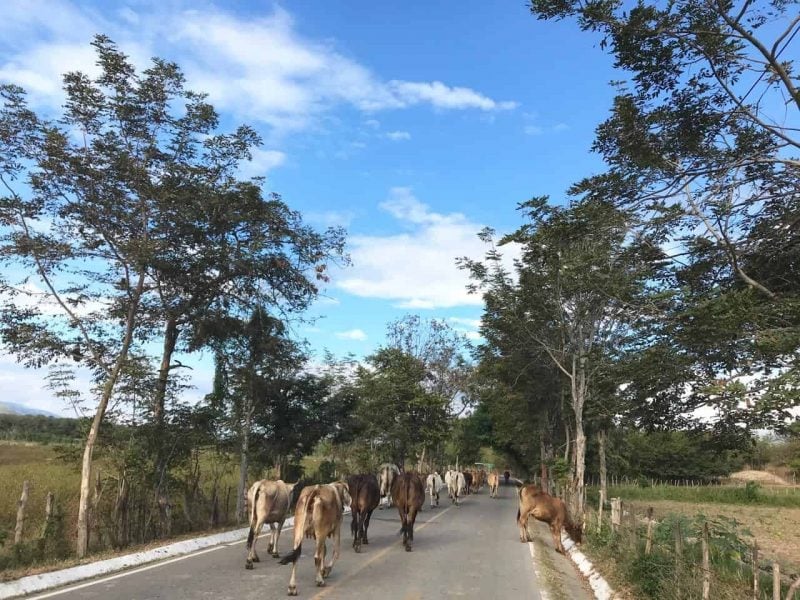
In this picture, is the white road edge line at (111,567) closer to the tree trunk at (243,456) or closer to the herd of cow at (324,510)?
the herd of cow at (324,510)

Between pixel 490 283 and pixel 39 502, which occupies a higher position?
pixel 490 283

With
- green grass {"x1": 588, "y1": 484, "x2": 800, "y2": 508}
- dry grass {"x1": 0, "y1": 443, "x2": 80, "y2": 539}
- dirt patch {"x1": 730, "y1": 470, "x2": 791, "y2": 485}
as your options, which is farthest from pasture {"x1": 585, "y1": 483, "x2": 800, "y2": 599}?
dirt patch {"x1": 730, "y1": 470, "x2": 791, "y2": 485}

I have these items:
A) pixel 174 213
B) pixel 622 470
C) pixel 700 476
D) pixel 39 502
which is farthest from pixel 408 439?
pixel 700 476

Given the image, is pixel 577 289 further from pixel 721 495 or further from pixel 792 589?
pixel 721 495

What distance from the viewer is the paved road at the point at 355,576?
318 inches

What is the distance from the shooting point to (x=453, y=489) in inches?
1233

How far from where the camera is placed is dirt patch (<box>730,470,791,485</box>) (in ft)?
221

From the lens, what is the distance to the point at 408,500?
43.5 ft

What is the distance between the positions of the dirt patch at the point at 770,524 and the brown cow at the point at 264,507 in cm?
1052

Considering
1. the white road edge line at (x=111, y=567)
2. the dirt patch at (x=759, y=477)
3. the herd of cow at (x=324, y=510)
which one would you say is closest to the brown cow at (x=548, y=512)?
the herd of cow at (x=324, y=510)

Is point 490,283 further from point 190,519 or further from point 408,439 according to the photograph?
point 190,519

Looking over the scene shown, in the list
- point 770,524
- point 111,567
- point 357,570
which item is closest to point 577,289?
point 357,570

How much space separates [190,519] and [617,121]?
48.4 feet

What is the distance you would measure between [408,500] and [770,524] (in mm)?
27345
